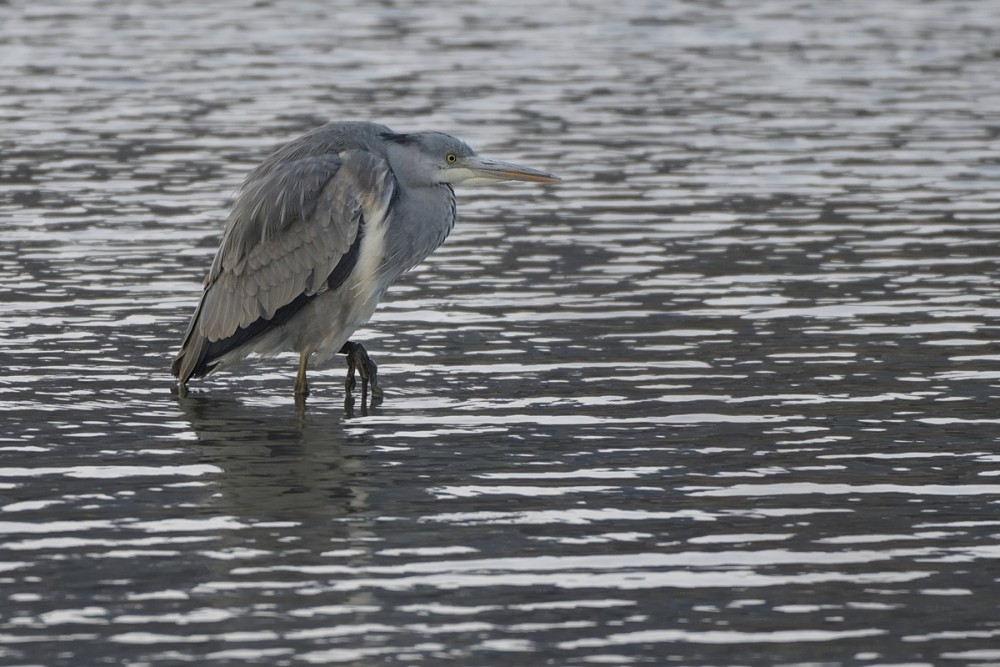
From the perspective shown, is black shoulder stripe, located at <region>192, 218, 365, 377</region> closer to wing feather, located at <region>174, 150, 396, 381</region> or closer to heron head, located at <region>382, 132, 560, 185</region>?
wing feather, located at <region>174, 150, 396, 381</region>

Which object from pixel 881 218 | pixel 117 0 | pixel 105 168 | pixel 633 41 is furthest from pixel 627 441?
pixel 117 0

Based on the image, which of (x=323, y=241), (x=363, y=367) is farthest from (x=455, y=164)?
(x=363, y=367)

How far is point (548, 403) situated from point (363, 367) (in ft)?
3.38

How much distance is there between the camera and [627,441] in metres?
9.30

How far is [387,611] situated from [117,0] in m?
25.3

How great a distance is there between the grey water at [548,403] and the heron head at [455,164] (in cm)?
101

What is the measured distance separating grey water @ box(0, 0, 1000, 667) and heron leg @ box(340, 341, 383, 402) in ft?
0.59

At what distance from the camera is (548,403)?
1006cm

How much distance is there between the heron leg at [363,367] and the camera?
408 inches

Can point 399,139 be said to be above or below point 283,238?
above

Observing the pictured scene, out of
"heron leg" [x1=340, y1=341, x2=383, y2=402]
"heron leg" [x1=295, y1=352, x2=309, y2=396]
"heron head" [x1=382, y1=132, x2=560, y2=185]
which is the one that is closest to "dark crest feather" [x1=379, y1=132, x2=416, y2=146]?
"heron head" [x1=382, y1=132, x2=560, y2=185]

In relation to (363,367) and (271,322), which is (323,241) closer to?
(271,322)

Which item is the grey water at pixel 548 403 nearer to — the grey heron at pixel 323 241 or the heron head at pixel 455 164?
the grey heron at pixel 323 241

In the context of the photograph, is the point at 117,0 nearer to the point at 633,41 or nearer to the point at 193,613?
the point at 633,41
